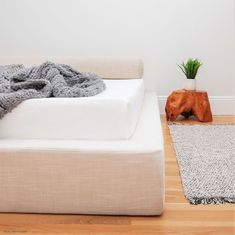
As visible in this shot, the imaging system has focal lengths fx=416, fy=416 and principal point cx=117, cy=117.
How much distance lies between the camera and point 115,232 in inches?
55.9

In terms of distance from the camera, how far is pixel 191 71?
3521 mm

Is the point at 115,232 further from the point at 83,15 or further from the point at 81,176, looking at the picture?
the point at 83,15

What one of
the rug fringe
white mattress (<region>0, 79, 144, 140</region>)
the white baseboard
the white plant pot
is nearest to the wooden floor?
the rug fringe

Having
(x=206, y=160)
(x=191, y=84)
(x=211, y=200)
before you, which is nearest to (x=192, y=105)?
(x=191, y=84)

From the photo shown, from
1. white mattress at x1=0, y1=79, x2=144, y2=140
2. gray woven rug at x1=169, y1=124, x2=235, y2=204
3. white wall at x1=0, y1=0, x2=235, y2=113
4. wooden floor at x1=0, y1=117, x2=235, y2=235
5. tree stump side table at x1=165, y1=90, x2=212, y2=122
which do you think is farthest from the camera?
white wall at x1=0, y1=0, x2=235, y2=113

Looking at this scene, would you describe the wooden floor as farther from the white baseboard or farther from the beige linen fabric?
the white baseboard

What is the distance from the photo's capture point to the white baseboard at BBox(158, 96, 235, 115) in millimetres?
3801

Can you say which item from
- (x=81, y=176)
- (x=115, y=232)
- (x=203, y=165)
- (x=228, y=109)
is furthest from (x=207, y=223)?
(x=228, y=109)

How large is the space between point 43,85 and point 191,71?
6.46 feet

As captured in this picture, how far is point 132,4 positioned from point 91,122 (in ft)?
7.83

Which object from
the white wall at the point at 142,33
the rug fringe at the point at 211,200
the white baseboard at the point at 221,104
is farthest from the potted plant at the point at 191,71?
the rug fringe at the point at 211,200

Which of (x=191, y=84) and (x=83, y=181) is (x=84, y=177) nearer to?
(x=83, y=181)

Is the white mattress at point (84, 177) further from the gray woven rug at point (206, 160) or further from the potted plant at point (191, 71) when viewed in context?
the potted plant at point (191, 71)

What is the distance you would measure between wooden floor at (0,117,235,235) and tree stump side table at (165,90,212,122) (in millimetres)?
1878
